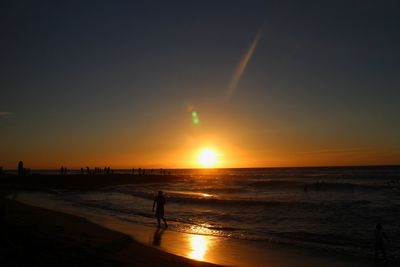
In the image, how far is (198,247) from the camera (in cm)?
1339

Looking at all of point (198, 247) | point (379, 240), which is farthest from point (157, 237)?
point (379, 240)

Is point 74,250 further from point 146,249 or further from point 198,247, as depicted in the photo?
point 198,247

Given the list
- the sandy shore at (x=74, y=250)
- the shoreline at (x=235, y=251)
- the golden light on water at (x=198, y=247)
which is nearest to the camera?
the sandy shore at (x=74, y=250)

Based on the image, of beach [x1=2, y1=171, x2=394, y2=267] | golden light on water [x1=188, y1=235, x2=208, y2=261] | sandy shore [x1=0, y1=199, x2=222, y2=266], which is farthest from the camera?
golden light on water [x1=188, y1=235, x2=208, y2=261]

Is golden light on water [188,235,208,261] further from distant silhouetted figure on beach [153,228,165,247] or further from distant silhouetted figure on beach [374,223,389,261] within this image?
distant silhouetted figure on beach [374,223,389,261]

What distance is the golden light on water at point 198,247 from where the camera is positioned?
11961 mm

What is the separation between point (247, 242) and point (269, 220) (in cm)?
738

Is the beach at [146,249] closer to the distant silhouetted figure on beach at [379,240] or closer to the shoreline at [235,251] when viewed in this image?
the shoreline at [235,251]

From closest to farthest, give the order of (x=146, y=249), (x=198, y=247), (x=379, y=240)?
(x=146, y=249)
(x=379, y=240)
(x=198, y=247)

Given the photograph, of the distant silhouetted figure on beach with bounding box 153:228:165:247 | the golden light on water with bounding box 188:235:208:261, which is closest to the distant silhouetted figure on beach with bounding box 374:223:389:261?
the golden light on water with bounding box 188:235:208:261

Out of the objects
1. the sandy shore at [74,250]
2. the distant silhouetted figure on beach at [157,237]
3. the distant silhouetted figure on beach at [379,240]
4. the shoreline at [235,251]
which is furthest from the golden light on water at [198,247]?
the distant silhouetted figure on beach at [379,240]

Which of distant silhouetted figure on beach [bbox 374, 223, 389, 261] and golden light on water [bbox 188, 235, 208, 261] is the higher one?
distant silhouetted figure on beach [bbox 374, 223, 389, 261]

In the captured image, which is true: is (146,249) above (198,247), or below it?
above

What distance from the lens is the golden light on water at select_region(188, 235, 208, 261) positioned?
471 inches
